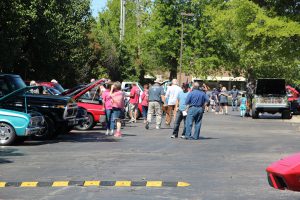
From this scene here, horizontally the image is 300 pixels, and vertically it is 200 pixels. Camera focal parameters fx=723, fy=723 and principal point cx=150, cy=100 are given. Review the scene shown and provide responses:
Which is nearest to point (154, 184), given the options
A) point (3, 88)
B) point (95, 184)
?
point (95, 184)

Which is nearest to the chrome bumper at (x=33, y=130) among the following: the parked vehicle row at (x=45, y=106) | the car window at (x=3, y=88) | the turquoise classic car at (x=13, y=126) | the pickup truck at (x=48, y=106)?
the turquoise classic car at (x=13, y=126)

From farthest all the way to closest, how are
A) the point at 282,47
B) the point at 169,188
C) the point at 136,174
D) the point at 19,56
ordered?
the point at 282,47 < the point at 19,56 < the point at 136,174 < the point at 169,188

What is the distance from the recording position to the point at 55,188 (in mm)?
10859

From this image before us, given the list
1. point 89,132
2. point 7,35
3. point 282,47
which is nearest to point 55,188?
point 89,132

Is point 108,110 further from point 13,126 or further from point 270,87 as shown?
point 270,87

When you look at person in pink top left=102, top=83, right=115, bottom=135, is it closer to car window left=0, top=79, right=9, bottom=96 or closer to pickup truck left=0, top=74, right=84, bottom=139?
pickup truck left=0, top=74, right=84, bottom=139

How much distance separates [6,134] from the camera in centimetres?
1866

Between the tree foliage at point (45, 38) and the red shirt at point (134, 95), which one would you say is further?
the tree foliage at point (45, 38)

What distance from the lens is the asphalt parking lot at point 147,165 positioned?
10.4 metres

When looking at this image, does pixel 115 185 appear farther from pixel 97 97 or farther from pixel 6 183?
pixel 97 97

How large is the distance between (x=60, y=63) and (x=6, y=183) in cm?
3500

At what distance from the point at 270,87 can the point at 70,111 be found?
19984mm

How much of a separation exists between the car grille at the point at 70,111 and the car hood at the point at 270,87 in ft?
61.8

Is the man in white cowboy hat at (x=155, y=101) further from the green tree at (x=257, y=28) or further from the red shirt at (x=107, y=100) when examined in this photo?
the green tree at (x=257, y=28)
